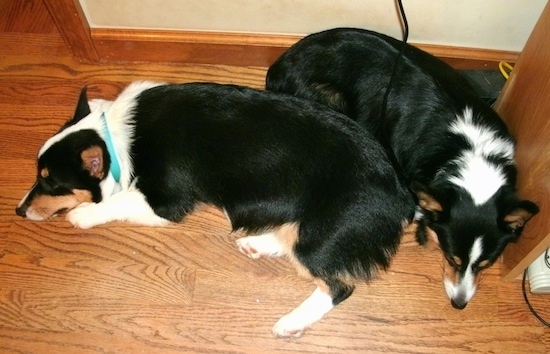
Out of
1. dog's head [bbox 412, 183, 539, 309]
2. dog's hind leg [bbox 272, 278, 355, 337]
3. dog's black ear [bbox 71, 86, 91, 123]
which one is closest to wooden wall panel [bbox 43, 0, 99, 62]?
dog's black ear [bbox 71, 86, 91, 123]

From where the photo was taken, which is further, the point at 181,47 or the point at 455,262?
the point at 181,47

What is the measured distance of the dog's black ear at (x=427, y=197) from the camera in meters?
1.86

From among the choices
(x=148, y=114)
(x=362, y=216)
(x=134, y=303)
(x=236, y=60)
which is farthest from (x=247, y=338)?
(x=236, y=60)

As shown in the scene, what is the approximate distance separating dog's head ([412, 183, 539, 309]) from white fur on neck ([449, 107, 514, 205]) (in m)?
0.03

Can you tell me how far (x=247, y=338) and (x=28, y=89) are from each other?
158 cm

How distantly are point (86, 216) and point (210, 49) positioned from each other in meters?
0.96

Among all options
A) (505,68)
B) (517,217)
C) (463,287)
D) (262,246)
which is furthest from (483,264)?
(505,68)

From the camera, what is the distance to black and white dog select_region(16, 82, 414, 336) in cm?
197

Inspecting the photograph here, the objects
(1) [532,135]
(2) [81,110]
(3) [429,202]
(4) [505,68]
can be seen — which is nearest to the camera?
(3) [429,202]

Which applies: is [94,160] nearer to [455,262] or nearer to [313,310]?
[313,310]

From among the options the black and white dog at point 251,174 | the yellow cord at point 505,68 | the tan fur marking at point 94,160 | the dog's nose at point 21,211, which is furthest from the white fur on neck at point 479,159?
the dog's nose at point 21,211

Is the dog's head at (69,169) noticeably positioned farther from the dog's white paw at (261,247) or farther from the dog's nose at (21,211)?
the dog's white paw at (261,247)

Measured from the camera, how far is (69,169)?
209 cm

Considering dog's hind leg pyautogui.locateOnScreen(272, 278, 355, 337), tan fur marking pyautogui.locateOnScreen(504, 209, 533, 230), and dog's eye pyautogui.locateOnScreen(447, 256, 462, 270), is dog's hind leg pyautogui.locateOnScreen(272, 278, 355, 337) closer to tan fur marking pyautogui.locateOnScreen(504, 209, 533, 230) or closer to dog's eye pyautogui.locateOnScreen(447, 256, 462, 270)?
dog's eye pyautogui.locateOnScreen(447, 256, 462, 270)
